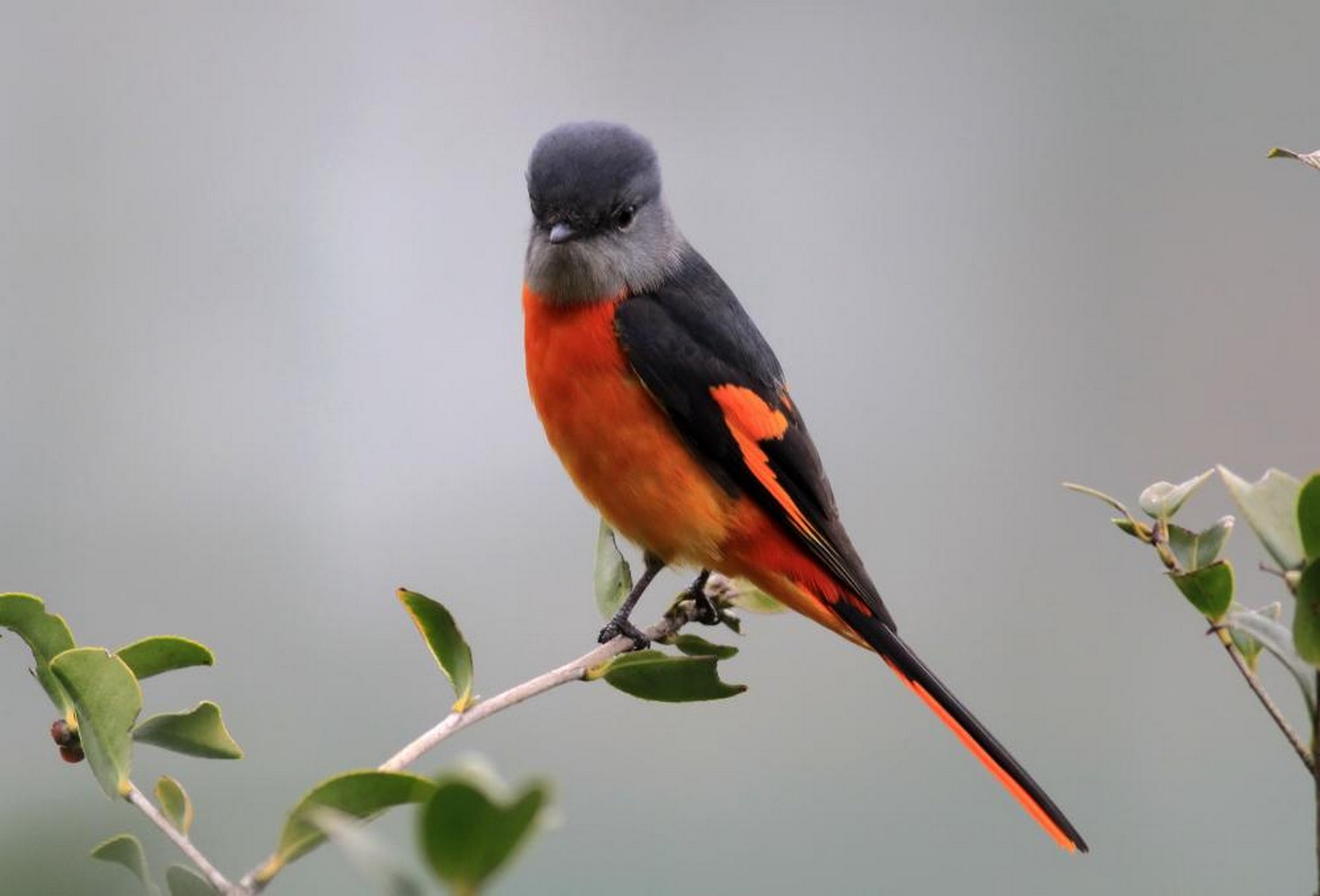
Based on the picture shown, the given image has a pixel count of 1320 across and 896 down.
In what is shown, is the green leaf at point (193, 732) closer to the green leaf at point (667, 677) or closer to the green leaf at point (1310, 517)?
the green leaf at point (667, 677)

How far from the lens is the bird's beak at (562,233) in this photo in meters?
1.90

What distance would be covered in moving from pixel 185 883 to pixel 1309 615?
487 mm

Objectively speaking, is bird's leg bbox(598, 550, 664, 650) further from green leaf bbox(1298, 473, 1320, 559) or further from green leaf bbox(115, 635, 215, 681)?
green leaf bbox(1298, 473, 1320, 559)

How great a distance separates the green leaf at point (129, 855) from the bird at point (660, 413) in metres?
1.13

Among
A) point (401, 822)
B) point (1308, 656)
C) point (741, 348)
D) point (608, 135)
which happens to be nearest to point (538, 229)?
point (608, 135)

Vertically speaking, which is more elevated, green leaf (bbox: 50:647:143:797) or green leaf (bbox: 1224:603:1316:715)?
green leaf (bbox: 50:647:143:797)

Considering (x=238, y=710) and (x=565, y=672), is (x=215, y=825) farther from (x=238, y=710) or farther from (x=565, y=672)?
(x=565, y=672)

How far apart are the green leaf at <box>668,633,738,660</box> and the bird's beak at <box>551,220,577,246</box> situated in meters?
0.88

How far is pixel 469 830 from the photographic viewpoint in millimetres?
426

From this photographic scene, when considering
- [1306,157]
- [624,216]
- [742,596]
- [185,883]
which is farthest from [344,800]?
[624,216]

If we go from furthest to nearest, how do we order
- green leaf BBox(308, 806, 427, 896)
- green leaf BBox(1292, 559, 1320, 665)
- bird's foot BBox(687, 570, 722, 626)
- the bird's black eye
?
1. the bird's black eye
2. bird's foot BBox(687, 570, 722, 626)
3. green leaf BBox(1292, 559, 1320, 665)
4. green leaf BBox(308, 806, 427, 896)

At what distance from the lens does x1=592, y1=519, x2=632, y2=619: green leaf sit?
136cm

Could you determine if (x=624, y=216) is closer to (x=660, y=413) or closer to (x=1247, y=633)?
(x=660, y=413)

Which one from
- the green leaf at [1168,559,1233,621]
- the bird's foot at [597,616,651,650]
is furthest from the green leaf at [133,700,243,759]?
the bird's foot at [597,616,651,650]
